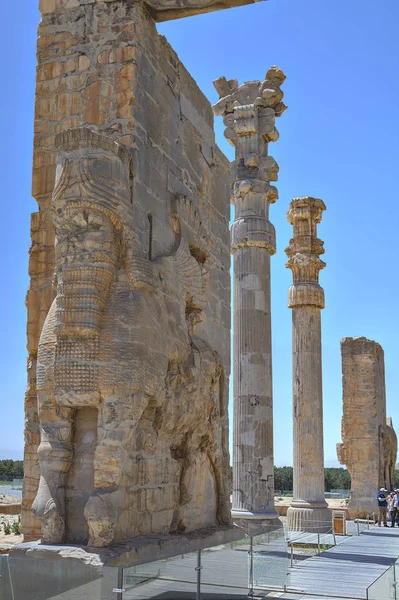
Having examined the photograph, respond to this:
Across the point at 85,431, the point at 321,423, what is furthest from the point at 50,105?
the point at 321,423

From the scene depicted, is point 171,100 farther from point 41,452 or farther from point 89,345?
point 41,452

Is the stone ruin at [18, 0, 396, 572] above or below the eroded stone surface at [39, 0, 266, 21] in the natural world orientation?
below

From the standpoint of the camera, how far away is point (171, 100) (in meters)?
5.62

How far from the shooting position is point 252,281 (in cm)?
1339

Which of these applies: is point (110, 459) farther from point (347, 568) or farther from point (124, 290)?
point (347, 568)

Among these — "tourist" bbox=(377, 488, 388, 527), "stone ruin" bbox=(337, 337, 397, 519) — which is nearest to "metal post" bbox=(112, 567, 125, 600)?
"tourist" bbox=(377, 488, 388, 527)

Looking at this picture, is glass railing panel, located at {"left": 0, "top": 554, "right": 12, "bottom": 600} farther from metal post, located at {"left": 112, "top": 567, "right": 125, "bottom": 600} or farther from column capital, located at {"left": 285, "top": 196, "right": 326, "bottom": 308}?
column capital, located at {"left": 285, "top": 196, "right": 326, "bottom": 308}

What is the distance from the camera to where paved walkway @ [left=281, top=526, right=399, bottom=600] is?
8.31m

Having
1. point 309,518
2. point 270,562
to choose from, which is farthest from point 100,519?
point 309,518

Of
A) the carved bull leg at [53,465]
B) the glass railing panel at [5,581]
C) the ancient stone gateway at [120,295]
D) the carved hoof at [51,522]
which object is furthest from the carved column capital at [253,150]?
the glass railing panel at [5,581]

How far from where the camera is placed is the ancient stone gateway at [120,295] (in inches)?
175

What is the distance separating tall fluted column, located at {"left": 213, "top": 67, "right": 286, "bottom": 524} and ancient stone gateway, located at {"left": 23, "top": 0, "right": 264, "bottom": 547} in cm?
673

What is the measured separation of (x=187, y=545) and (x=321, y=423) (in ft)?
41.6

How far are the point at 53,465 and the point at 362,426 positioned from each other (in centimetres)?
1737
